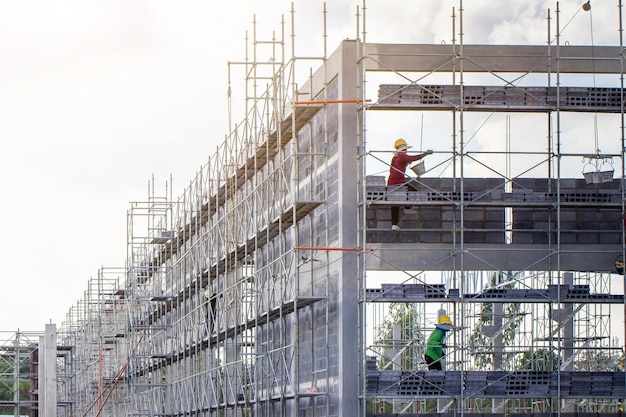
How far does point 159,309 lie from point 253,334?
56.4ft

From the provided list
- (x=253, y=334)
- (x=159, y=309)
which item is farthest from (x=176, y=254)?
(x=253, y=334)

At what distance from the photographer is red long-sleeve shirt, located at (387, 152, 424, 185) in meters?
27.0

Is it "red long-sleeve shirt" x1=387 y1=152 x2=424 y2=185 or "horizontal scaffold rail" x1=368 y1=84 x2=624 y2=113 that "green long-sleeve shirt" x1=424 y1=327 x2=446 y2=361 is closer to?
"red long-sleeve shirt" x1=387 y1=152 x2=424 y2=185

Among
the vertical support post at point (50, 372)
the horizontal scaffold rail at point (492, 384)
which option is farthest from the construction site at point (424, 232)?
the vertical support post at point (50, 372)

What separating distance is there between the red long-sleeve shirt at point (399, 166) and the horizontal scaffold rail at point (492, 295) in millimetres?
2115

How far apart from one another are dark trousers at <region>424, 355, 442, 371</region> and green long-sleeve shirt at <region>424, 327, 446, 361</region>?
0.08 meters

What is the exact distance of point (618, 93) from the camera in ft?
91.3

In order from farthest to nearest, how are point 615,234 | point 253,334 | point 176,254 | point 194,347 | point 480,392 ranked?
point 176,254 < point 194,347 < point 253,334 < point 615,234 < point 480,392

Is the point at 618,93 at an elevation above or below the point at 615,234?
above

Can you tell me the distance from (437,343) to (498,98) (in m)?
5.09

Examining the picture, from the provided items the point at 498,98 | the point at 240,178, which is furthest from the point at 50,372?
the point at 498,98

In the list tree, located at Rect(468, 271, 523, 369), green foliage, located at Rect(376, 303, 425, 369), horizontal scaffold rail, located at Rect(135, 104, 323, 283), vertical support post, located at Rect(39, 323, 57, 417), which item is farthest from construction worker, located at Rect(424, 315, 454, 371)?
vertical support post, located at Rect(39, 323, 57, 417)

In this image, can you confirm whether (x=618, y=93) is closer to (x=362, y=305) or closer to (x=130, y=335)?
(x=362, y=305)

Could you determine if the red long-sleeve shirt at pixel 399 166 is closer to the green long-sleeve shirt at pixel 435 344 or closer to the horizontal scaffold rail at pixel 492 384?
the green long-sleeve shirt at pixel 435 344
